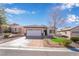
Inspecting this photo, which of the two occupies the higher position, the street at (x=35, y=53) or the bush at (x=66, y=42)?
the bush at (x=66, y=42)

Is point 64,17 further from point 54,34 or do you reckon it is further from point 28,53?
point 28,53

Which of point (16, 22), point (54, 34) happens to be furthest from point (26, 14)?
point (54, 34)

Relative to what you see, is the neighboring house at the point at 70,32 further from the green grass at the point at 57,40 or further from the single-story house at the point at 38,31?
the single-story house at the point at 38,31

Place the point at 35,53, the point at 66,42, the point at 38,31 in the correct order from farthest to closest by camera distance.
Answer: the point at 38,31
the point at 66,42
the point at 35,53

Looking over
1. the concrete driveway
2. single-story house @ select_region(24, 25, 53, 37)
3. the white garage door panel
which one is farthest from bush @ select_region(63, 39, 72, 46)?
the concrete driveway

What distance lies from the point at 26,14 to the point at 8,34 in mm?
625

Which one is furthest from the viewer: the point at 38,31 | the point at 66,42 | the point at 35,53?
the point at 38,31

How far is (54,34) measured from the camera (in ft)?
23.4

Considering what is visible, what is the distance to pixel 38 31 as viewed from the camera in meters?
7.19

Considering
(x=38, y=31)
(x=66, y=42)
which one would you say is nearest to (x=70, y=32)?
(x=66, y=42)

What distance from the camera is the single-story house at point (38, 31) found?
7117 millimetres

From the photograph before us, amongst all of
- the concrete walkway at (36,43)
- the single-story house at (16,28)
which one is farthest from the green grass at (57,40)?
the single-story house at (16,28)

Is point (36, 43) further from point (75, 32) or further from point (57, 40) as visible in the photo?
point (75, 32)

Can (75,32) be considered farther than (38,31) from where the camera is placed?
No
